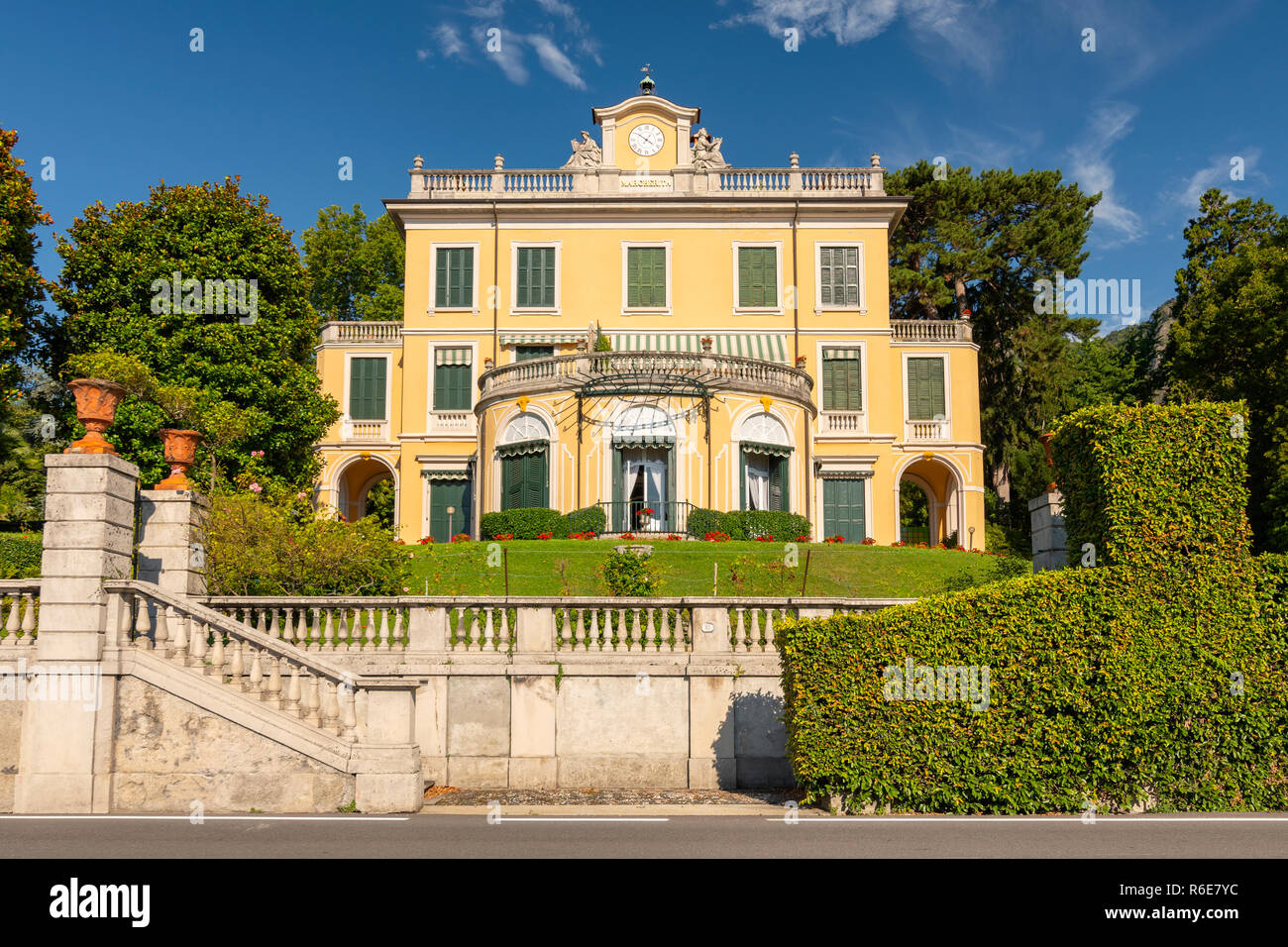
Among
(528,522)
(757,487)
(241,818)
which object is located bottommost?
(241,818)

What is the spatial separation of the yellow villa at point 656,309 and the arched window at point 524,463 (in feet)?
17.3

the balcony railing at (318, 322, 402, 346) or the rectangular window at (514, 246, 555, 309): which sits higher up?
the rectangular window at (514, 246, 555, 309)

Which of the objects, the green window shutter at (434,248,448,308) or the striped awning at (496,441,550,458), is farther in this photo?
the green window shutter at (434,248,448,308)

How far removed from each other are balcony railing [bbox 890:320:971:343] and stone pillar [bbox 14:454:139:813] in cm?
3237

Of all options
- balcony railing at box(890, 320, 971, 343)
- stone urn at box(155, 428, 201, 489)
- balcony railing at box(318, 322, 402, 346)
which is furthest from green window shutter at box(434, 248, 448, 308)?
stone urn at box(155, 428, 201, 489)

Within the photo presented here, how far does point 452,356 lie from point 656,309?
795cm

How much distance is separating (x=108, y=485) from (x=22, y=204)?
1821cm

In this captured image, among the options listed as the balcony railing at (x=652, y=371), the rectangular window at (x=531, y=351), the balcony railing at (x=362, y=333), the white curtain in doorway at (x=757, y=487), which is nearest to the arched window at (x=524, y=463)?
the balcony railing at (x=652, y=371)

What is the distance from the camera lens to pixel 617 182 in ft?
130

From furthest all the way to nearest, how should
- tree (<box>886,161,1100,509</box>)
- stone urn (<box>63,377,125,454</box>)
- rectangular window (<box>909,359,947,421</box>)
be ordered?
tree (<box>886,161,1100,509</box>), rectangular window (<box>909,359,947,421</box>), stone urn (<box>63,377,125,454</box>)

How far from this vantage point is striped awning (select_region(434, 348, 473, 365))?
38.5 metres

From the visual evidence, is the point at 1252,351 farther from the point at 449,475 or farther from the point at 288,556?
the point at 288,556

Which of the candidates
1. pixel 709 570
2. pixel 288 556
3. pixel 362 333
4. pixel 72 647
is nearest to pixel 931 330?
pixel 709 570

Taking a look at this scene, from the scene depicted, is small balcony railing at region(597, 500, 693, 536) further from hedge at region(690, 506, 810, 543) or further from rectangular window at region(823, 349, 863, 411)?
rectangular window at region(823, 349, 863, 411)
